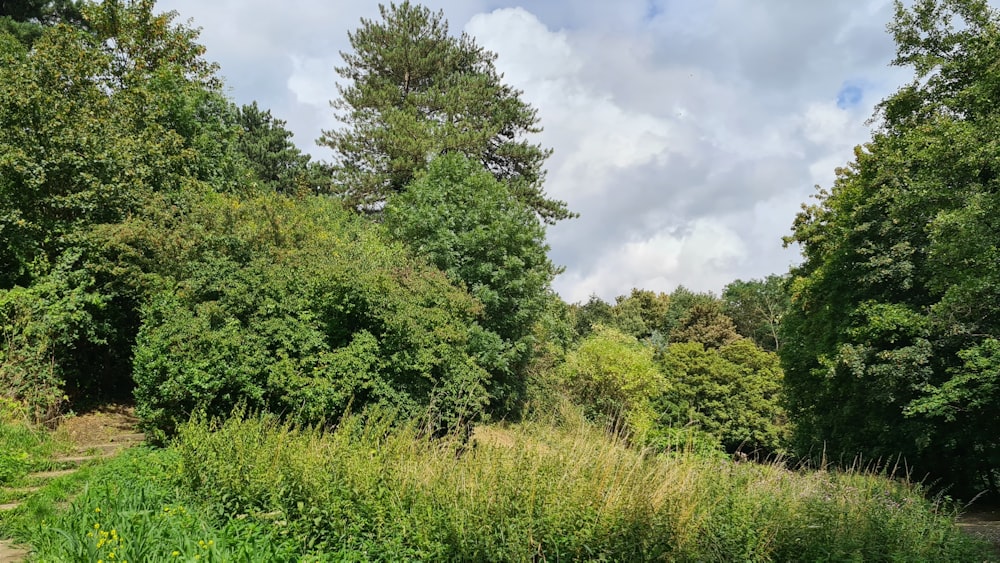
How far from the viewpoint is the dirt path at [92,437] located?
263 inches

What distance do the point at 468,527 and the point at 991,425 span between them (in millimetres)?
13674

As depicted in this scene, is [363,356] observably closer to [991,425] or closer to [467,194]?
[467,194]

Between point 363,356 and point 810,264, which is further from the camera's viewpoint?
point 810,264

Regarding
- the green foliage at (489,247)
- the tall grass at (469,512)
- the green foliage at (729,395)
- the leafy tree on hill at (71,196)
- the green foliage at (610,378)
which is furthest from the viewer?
the green foliage at (729,395)

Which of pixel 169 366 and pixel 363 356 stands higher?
pixel 363 356

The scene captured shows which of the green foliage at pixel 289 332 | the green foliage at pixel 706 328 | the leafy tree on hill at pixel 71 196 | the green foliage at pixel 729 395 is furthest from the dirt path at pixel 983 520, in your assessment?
the green foliage at pixel 706 328

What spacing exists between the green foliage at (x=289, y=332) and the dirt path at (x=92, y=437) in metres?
0.81

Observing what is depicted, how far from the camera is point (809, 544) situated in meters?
4.65

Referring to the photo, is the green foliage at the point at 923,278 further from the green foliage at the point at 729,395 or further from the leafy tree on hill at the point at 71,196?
the leafy tree on hill at the point at 71,196

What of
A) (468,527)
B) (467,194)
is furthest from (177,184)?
(468,527)

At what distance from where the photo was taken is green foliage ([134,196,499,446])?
834cm

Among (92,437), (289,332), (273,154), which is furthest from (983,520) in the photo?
(273,154)

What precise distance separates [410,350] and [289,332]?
2005mm

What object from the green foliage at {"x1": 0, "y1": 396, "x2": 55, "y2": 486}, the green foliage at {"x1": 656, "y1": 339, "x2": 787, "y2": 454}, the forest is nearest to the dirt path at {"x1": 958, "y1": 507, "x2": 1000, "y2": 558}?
the forest
